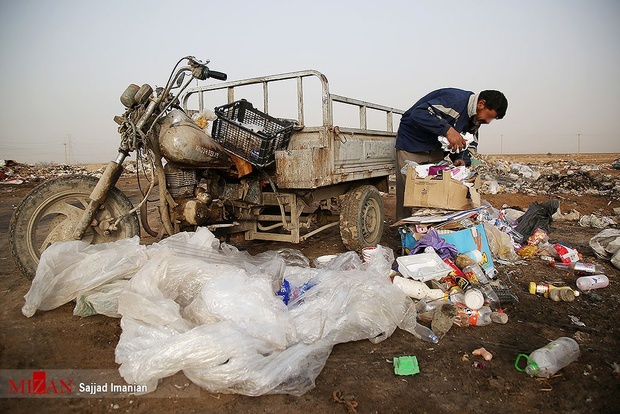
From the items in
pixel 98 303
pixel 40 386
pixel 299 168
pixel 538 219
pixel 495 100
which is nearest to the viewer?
pixel 40 386

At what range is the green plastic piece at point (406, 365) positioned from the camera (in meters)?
1.95

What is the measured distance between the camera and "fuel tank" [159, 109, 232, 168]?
3014mm

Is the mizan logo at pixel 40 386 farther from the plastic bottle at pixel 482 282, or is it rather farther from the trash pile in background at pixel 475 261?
the plastic bottle at pixel 482 282

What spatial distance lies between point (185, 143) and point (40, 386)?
193 centimetres

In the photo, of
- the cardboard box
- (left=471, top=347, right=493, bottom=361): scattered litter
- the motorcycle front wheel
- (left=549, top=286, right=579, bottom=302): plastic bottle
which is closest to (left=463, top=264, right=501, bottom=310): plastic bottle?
(left=549, top=286, right=579, bottom=302): plastic bottle

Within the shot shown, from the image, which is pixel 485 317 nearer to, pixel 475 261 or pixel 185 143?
pixel 475 261

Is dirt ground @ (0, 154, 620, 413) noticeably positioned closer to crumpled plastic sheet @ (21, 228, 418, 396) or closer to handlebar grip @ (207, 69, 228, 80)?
crumpled plastic sheet @ (21, 228, 418, 396)

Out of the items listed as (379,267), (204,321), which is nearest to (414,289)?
(379,267)

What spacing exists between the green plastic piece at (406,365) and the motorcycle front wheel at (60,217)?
236cm

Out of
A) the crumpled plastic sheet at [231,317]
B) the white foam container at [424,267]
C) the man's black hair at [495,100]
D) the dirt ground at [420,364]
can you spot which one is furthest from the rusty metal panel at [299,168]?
the man's black hair at [495,100]

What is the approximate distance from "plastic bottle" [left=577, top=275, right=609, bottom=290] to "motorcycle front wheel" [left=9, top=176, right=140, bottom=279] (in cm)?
397

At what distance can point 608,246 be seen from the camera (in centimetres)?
392

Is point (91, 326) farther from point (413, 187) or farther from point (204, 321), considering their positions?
point (413, 187)

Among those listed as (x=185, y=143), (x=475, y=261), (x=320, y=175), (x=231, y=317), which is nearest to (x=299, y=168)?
(x=320, y=175)
